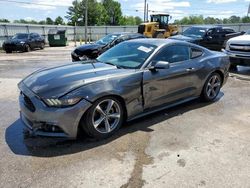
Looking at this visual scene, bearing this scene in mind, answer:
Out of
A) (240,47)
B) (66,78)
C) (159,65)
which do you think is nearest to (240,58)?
(240,47)

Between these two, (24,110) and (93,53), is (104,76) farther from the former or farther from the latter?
(93,53)

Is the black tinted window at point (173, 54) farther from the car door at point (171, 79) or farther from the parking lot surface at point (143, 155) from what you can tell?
the parking lot surface at point (143, 155)

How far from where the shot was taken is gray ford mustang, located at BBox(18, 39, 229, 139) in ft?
12.2

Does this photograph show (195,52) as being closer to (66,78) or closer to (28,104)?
(66,78)

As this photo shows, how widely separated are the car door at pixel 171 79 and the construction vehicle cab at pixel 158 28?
Answer: 19359 millimetres

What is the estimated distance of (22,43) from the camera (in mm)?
20812

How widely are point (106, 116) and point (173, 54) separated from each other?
200 cm

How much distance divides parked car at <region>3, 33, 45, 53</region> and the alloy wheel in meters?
18.5

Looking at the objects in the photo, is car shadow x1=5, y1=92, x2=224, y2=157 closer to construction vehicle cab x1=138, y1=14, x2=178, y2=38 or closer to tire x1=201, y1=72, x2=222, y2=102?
tire x1=201, y1=72, x2=222, y2=102

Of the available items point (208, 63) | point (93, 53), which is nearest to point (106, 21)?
point (93, 53)

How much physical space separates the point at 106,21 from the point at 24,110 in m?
88.3

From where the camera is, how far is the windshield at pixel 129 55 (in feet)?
15.6

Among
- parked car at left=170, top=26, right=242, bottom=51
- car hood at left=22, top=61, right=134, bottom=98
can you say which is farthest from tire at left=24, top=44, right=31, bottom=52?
car hood at left=22, top=61, right=134, bottom=98

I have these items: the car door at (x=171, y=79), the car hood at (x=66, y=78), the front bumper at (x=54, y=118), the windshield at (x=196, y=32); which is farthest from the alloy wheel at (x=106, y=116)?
the windshield at (x=196, y=32)
